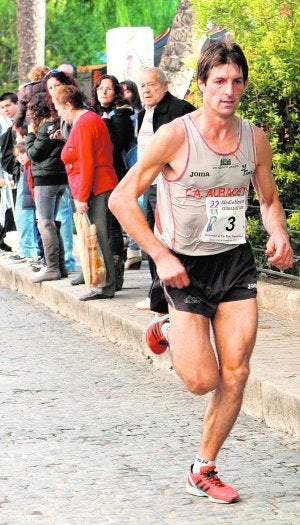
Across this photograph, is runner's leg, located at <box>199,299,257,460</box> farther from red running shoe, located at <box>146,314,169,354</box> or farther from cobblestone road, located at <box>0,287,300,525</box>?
red running shoe, located at <box>146,314,169,354</box>

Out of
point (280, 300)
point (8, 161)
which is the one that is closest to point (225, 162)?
point (280, 300)

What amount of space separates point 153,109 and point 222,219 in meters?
5.24

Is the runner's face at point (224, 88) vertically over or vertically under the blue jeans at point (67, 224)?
over

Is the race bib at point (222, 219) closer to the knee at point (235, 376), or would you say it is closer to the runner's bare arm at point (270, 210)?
the runner's bare arm at point (270, 210)

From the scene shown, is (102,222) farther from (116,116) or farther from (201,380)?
(201,380)

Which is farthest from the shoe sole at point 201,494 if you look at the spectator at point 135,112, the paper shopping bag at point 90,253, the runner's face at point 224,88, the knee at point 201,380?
the spectator at point 135,112

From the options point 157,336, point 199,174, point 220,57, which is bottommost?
point 157,336

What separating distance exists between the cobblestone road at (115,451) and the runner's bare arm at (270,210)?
1.00 m

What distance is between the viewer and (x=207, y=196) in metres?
5.74

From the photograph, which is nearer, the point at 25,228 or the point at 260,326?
the point at 260,326

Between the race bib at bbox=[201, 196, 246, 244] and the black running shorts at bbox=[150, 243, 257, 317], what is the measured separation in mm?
103

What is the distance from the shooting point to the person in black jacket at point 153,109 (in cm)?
1086

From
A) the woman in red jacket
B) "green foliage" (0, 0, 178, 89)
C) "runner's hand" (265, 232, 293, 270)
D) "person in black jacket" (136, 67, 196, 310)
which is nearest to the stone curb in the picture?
"person in black jacket" (136, 67, 196, 310)

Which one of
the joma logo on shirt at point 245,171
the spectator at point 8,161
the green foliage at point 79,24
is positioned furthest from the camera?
the green foliage at point 79,24
